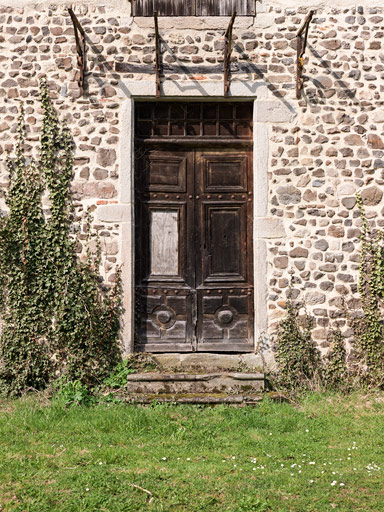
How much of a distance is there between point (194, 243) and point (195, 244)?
0.06 ft

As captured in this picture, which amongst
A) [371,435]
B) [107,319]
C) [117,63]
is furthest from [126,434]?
[117,63]

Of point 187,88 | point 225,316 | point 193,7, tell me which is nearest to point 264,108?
point 187,88

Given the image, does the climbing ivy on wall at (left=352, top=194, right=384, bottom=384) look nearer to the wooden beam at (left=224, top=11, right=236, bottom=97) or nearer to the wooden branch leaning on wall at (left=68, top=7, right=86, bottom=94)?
the wooden beam at (left=224, top=11, right=236, bottom=97)

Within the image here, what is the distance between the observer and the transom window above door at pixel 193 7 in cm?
623

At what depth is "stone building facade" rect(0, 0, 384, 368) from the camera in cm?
615

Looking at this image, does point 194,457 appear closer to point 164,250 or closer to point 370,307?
point 164,250

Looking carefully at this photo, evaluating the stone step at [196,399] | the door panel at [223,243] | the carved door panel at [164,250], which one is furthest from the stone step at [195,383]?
the door panel at [223,243]

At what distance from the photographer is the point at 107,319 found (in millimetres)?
6082

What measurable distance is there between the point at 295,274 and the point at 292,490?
285 cm

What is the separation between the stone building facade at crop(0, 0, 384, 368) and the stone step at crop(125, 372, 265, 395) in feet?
1.90

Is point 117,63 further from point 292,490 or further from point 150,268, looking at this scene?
point 292,490

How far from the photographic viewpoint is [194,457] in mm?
4316

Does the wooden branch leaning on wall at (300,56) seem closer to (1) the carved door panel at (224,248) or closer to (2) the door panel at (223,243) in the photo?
(1) the carved door panel at (224,248)

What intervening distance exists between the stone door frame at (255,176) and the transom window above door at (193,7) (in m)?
0.82
